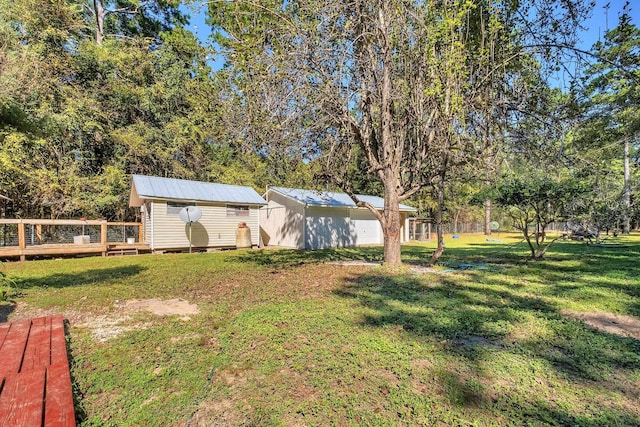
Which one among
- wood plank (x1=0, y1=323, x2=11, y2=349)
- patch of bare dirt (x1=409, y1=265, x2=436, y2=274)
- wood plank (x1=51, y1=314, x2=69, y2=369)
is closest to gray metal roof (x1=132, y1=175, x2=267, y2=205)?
patch of bare dirt (x1=409, y1=265, x2=436, y2=274)

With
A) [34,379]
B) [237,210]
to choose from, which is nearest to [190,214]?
[237,210]

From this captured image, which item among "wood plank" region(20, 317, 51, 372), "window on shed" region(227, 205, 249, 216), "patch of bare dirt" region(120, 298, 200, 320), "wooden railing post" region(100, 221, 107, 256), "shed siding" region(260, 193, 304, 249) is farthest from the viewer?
"shed siding" region(260, 193, 304, 249)

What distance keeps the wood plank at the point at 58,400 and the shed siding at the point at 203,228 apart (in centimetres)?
1134

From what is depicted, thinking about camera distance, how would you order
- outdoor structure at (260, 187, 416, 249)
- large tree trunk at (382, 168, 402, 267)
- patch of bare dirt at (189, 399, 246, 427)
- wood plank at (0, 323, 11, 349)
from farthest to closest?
outdoor structure at (260, 187, 416, 249), large tree trunk at (382, 168, 402, 267), wood plank at (0, 323, 11, 349), patch of bare dirt at (189, 399, 246, 427)

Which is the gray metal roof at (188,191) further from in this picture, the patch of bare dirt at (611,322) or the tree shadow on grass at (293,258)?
the patch of bare dirt at (611,322)

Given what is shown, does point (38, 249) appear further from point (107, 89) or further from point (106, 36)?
point (106, 36)

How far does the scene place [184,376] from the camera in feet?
8.80

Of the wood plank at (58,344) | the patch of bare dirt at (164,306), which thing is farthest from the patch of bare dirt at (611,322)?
the wood plank at (58,344)

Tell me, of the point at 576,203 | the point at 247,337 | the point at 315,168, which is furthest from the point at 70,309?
the point at 576,203

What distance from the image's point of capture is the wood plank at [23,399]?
1639 mm

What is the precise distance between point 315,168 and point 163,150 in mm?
12418

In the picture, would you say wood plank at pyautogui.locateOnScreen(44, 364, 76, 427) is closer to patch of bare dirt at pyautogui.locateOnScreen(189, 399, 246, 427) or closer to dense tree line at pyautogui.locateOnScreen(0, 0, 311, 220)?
patch of bare dirt at pyautogui.locateOnScreen(189, 399, 246, 427)

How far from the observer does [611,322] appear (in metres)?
3.93

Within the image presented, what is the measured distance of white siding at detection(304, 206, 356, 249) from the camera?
Result: 15.1m
